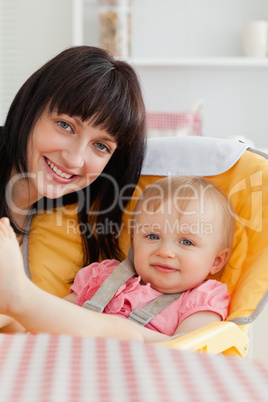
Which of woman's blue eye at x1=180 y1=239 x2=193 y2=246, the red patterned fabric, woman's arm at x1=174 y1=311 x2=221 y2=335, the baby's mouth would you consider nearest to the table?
woman's arm at x1=174 y1=311 x2=221 y2=335

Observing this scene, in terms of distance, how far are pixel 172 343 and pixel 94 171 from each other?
518 mm

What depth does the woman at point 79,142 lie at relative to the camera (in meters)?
1.18

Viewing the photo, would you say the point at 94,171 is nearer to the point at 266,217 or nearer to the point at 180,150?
the point at 180,150

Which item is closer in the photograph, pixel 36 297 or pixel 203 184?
pixel 36 297

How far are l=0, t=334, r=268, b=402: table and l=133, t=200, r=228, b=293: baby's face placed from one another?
0.51m

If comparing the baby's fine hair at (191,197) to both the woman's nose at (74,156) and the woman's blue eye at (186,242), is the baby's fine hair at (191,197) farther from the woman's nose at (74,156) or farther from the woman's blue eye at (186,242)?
the woman's nose at (74,156)

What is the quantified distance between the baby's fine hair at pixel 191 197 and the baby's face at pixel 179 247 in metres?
0.01

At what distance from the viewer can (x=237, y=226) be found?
3.96 feet

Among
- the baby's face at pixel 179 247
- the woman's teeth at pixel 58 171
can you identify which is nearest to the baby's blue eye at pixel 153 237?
the baby's face at pixel 179 247

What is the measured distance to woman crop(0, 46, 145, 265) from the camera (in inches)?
46.5

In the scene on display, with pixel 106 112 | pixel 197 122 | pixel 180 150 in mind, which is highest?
pixel 106 112

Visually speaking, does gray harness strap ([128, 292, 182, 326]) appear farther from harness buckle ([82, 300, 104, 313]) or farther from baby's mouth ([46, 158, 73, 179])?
baby's mouth ([46, 158, 73, 179])

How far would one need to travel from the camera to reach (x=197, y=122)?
2.58 m

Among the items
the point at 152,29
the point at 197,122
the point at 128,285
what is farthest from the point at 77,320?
A: the point at 152,29
